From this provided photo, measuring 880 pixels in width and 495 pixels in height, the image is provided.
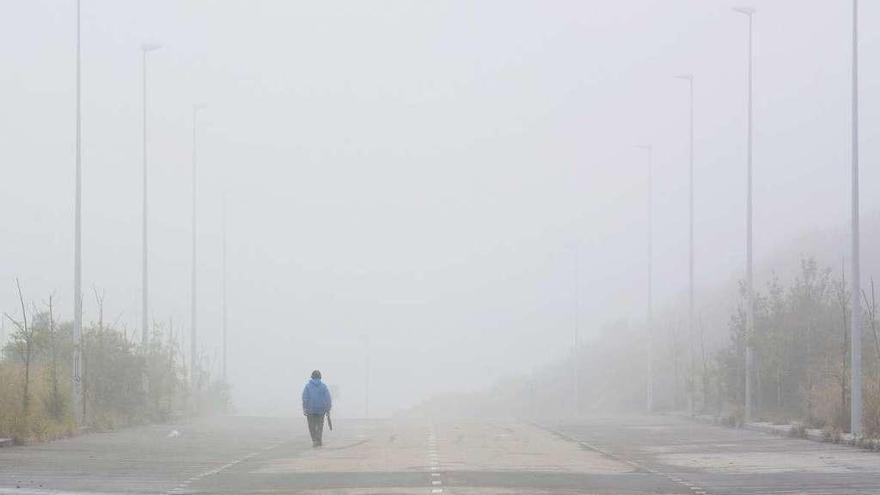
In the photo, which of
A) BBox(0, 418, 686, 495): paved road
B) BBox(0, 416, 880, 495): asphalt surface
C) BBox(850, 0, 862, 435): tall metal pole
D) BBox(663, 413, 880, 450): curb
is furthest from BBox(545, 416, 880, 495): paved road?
BBox(850, 0, 862, 435): tall metal pole

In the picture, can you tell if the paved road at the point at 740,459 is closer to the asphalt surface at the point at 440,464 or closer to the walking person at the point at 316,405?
the asphalt surface at the point at 440,464

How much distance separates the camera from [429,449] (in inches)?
1248

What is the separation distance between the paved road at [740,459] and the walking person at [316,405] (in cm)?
626

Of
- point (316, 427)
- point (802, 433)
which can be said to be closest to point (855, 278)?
point (802, 433)

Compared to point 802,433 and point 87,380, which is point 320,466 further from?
point 87,380

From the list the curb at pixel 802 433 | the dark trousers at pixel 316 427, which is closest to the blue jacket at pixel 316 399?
the dark trousers at pixel 316 427

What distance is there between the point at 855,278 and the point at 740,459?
8.49 meters

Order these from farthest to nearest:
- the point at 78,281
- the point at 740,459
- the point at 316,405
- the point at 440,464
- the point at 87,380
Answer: the point at 87,380 → the point at 78,281 → the point at 316,405 → the point at 740,459 → the point at 440,464

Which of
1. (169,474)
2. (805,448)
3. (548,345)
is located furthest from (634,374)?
(548,345)

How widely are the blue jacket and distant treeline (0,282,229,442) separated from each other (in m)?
6.07

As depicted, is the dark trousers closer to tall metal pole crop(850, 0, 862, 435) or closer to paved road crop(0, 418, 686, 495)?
paved road crop(0, 418, 686, 495)

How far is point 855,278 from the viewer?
1378 inches

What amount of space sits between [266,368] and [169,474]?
16311cm

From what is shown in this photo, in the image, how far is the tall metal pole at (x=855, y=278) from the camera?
112 ft
